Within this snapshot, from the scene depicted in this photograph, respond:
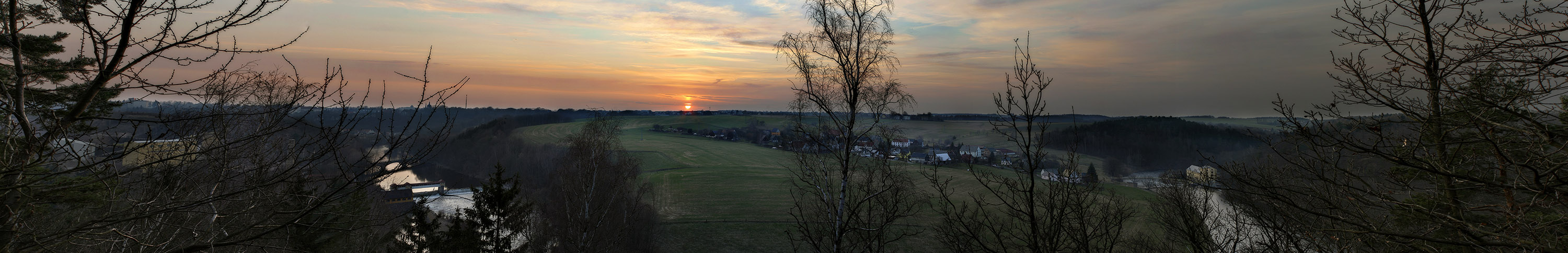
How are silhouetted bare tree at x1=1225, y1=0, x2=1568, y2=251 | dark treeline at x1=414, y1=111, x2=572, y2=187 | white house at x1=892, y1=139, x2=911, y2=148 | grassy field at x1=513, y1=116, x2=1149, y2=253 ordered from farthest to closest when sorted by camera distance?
dark treeline at x1=414, y1=111, x2=572, y2=187, grassy field at x1=513, y1=116, x2=1149, y2=253, white house at x1=892, y1=139, x2=911, y2=148, silhouetted bare tree at x1=1225, y1=0, x2=1568, y2=251

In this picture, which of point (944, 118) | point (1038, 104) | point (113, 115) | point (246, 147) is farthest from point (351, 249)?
point (944, 118)

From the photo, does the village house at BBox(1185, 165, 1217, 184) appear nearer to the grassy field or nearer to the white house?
the grassy field

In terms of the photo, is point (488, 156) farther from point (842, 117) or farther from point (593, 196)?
point (842, 117)

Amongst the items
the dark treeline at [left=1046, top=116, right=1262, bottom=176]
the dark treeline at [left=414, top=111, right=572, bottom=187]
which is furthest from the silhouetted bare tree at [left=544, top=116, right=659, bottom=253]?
the dark treeline at [left=1046, top=116, right=1262, bottom=176]

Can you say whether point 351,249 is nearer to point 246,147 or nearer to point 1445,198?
point 246,147

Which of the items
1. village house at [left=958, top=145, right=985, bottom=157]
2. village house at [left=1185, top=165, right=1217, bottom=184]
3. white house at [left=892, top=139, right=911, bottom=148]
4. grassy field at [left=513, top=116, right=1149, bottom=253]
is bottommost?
grassy field at [left=513, top=116, right=1149, bottom=253]

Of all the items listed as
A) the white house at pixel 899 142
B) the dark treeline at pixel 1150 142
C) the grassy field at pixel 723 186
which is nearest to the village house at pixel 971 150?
the dark treeline at pixel 1150 142

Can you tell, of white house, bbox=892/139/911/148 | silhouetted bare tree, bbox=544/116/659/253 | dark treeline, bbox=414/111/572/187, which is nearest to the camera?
white house, bbox=892/139/911/148
